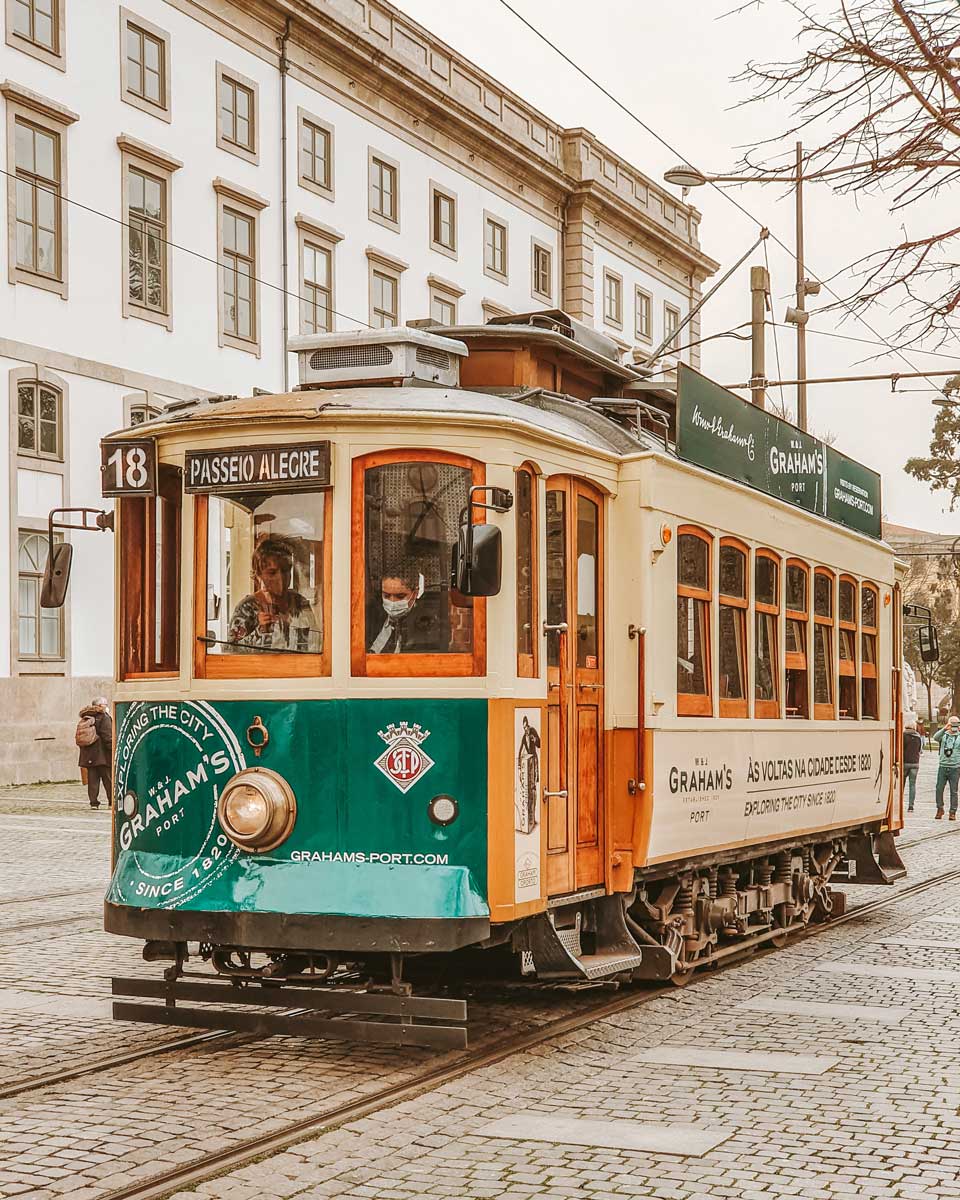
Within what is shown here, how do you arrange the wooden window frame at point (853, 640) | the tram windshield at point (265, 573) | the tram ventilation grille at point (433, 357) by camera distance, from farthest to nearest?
the wooden window frame at point (853, 640) → the tram ventilation grille at point (433, 357) → the tram windshield at point (265, 573)

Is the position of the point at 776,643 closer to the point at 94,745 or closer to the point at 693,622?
the point at 693,622

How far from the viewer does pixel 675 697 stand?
397 inches

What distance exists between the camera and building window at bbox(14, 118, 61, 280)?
1136 inches

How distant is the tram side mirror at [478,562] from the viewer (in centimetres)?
778

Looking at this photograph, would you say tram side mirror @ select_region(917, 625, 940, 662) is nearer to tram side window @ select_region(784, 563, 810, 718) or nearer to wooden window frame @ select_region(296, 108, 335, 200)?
tram side window @ select_region(784, 563, 810, 718)

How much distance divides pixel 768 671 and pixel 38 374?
65.1ft

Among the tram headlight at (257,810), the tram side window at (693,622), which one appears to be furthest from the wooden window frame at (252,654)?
the tram side window at (693,622)

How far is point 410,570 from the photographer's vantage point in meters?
8.23

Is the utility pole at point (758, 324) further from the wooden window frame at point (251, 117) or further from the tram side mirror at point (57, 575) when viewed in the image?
the tram side mirror at point (57, 575)

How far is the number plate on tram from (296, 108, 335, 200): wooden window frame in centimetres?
2797

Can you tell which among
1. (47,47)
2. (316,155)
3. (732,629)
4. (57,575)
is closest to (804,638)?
(732,629)

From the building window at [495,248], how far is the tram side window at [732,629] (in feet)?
107

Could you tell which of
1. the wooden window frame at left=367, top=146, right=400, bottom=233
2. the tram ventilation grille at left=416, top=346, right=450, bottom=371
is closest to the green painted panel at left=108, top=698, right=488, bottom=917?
the tram ventilation grille at left=416, top=346, right=450, bottom=371

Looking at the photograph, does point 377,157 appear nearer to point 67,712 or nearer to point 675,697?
point 67,712
